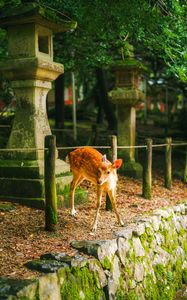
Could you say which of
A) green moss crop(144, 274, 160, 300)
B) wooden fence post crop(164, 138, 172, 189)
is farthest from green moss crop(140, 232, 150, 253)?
wooden fence post crop(164, 138, 172, 189)

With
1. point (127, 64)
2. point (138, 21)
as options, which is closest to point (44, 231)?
point (138, 21)

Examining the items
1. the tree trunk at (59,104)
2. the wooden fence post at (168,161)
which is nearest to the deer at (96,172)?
the wooden fence post at (168,161)

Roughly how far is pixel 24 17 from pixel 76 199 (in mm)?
3185

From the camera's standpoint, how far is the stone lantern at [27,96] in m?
6.93

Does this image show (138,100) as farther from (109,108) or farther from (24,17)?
(109,108)

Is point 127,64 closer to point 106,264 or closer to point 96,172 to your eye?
point 96,172

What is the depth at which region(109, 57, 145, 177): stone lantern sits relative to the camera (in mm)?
10969

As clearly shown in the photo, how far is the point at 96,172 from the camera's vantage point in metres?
6.04

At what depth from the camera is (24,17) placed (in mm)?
6883

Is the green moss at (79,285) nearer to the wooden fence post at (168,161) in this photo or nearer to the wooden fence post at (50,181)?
the wooden fence post at (50,181)

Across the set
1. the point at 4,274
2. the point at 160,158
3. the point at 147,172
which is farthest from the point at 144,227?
the point at 160,158

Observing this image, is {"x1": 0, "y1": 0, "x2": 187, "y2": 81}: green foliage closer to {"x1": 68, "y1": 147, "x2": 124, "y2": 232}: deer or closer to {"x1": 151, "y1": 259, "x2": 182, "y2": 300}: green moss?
{"x1": 68, "y1": 147, "x2": 124, "y2": 232}: deer

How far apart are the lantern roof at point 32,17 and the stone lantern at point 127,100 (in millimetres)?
3782

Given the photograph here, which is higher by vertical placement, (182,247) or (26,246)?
(26,246)
